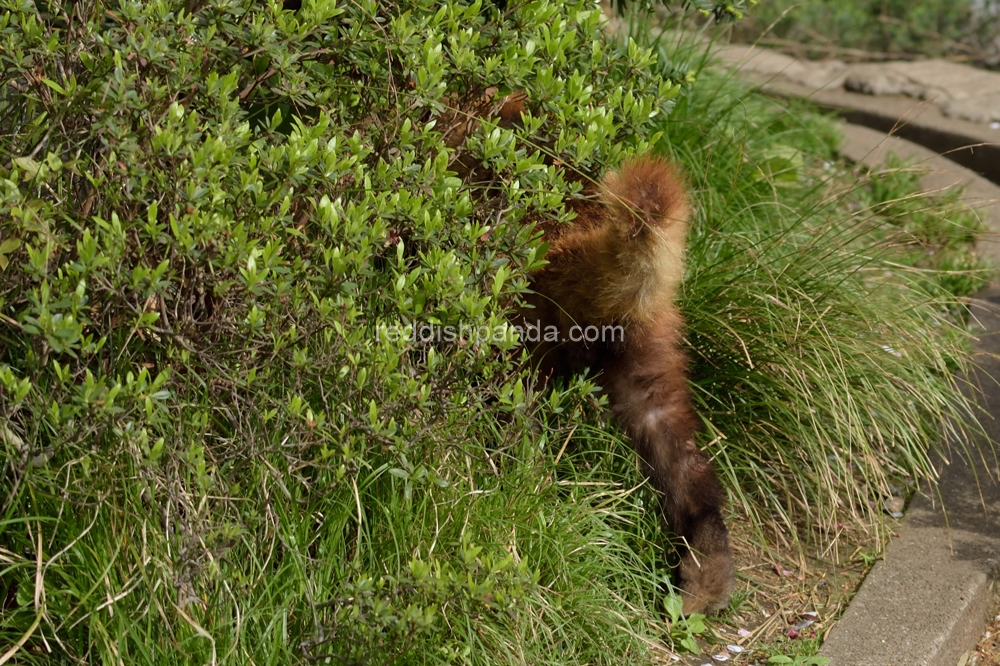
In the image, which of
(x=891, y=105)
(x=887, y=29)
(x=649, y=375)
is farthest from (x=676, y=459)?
(x=887, y=29)

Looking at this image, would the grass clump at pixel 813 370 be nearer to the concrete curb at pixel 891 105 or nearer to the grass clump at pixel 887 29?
the concrete curb at pixel 891 105

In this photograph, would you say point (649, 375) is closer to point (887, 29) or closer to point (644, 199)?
point (644, 199)

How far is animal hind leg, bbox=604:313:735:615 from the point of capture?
324 centimetres

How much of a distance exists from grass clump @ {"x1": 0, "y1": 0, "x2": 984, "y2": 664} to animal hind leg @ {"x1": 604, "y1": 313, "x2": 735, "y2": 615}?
10cm

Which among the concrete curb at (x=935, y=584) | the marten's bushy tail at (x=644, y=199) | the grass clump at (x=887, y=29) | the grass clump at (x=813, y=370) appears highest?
the marten's bushy tail at (x=644, y=199)

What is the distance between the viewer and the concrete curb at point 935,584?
3.12 m

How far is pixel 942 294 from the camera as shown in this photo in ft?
14.7

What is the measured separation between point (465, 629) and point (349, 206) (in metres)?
1.13

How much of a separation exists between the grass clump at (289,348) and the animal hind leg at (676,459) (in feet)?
0.34

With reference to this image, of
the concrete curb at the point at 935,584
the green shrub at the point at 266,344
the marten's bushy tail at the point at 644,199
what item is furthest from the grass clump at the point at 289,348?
the concrete curb at the point at 935,584

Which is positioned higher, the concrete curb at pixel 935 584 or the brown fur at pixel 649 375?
the brown fur at pixel 649 375

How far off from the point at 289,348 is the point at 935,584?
2.22 m

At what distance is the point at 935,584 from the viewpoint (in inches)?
133

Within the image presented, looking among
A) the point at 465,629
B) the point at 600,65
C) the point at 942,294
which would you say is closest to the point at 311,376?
the point at 465,629
